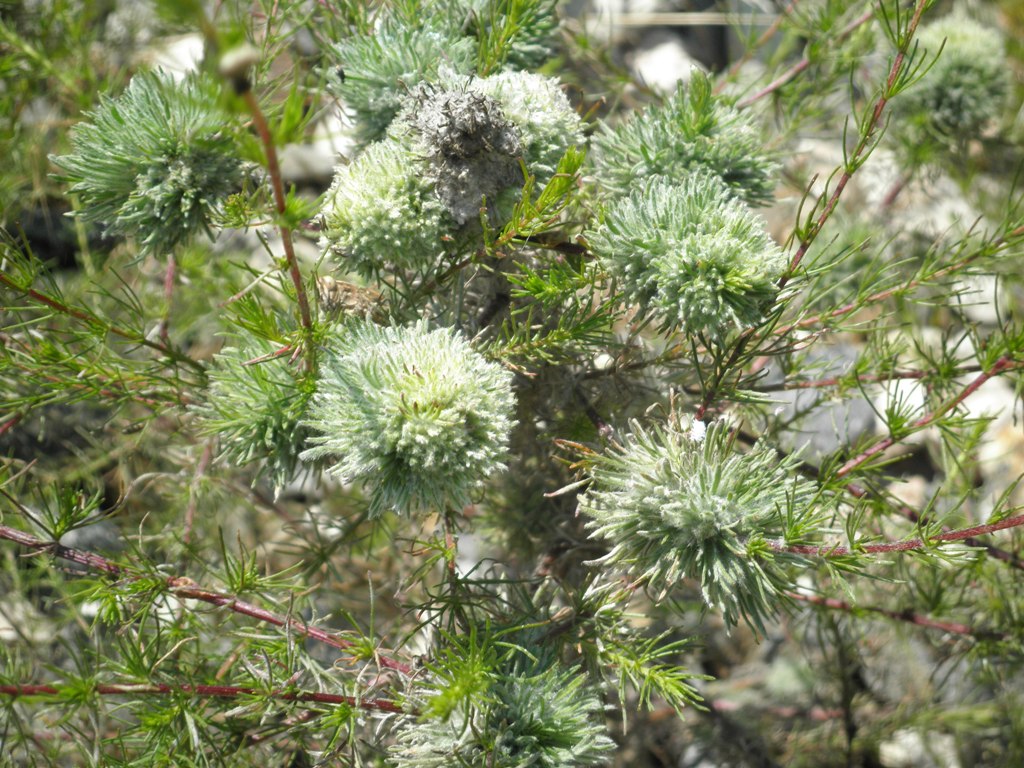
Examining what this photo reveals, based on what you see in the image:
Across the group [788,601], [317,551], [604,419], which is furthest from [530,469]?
[788,601]

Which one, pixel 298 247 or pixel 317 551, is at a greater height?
pixel 298 247

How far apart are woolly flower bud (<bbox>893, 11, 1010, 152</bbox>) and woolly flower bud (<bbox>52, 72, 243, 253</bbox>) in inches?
46.8

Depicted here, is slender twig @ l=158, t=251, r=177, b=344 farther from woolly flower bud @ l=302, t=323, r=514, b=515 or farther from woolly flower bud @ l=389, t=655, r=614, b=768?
woolly flower bud @ l=389, t=655, r=614, b=768

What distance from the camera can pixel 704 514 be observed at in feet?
2.54

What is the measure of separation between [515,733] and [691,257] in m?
0.48

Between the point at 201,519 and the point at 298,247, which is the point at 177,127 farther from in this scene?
the point at 298,247

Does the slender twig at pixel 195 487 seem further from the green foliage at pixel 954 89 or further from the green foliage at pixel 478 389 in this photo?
the green foliage at pixel 954 89

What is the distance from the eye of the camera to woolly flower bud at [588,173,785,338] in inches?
31.8

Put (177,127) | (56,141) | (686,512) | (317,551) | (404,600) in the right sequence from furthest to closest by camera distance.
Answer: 1. (56,141)
2. (404,600)
3. (317,551)
4. (177,127)
5. (686,512)

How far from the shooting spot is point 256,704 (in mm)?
895

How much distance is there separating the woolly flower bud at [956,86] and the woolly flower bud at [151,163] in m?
1.19

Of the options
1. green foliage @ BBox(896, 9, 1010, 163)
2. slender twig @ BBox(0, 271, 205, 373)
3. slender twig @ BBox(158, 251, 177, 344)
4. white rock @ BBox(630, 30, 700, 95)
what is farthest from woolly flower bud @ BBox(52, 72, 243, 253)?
white rock @ BBox(630, 30, 700, 95)

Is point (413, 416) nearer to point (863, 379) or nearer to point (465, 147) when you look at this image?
point (465, 147)

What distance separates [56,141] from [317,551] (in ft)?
3.49
